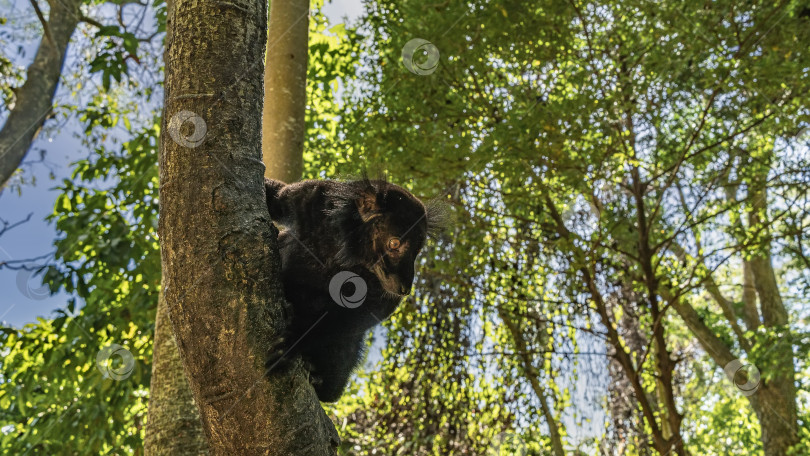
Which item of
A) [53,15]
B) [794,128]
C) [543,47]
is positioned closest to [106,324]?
[543,47]

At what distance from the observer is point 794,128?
6.26m

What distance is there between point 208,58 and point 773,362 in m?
5.96

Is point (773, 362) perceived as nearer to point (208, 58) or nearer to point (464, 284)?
point (464, 284)

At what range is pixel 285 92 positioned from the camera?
12.8 feet
